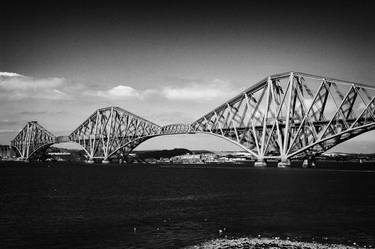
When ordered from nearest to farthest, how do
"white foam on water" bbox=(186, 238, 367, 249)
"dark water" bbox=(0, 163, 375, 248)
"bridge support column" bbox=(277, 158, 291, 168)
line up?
1. "white foam on water" bbox=(186, 238, 367, 249)
2. "dark water" bbox=(0, 163, 375, 248)
3. "bridge support column" bbox=(277, 158, 291, 168)

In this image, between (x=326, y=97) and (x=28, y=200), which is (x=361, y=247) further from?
(x=326, y=97)

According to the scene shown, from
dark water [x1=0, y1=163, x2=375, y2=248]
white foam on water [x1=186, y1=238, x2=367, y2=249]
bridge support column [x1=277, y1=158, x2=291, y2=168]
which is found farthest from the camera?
bridge support column [x1=277, y1=158, x2=291, y2=168]

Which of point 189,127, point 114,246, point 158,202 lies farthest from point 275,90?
point 114,246

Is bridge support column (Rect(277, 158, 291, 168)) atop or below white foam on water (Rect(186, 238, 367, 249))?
atop

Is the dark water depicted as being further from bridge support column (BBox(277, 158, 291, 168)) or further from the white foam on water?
bridge support column (BBox(277, 158, 291, 168))

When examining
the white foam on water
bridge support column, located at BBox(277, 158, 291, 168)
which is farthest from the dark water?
bridge support column, located at BBox(277, 158, 291, 168)

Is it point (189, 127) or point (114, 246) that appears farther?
point (189, 127)

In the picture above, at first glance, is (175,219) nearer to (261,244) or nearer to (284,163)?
(261,244)

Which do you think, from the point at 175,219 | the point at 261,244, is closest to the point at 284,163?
the point at 175,219
